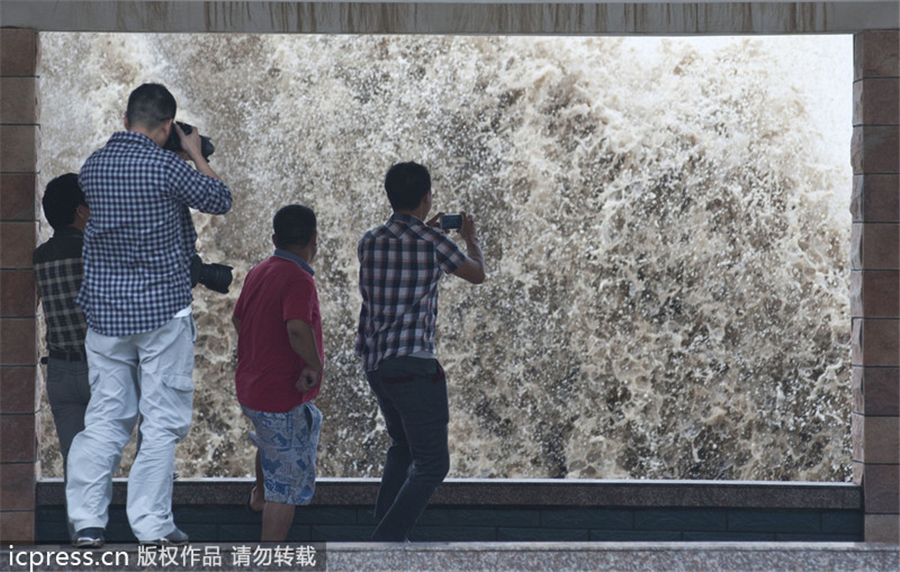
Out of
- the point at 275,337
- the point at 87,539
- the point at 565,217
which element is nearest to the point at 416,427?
the point at 275,337

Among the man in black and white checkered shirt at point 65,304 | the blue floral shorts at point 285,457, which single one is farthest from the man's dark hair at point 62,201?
the blue floral shorts at point 285,457

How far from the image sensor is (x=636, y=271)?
1093 cm

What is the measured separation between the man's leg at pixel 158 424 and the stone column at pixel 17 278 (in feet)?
3.07

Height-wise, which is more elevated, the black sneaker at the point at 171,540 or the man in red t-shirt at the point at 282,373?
the man in red t-shirt at the point at 282,373

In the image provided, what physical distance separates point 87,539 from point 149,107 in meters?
1.39

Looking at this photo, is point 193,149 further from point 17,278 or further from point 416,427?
point 416,427

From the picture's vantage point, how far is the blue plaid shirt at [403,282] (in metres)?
3.63

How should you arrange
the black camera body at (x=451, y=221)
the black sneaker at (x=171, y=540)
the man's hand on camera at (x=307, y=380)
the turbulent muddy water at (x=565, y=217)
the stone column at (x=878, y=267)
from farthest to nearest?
1. the turbulent muddy water at (x=565, y=217)
2. the stone column at (x=878, y=267)
3. the black camera body at (x=451, y=221)
4. the man's hand on camera at (x=307, y=380)
5. the black sneaker at (x=171, y=540)

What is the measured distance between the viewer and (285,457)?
362 centimetres

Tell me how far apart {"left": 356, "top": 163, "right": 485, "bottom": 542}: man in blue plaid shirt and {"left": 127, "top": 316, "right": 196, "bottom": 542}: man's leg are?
65 cm

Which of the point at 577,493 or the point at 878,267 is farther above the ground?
the point at 878,267

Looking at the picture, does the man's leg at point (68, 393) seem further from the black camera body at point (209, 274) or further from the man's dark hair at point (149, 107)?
the man's dark hair at point (149, 107)

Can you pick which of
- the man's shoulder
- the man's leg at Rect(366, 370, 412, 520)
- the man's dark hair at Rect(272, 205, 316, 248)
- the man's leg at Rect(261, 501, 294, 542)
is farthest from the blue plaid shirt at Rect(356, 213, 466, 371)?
the man's shoulder

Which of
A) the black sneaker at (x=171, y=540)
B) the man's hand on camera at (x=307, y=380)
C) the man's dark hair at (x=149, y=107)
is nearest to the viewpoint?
the black sneaker at (x=171, y=540)
